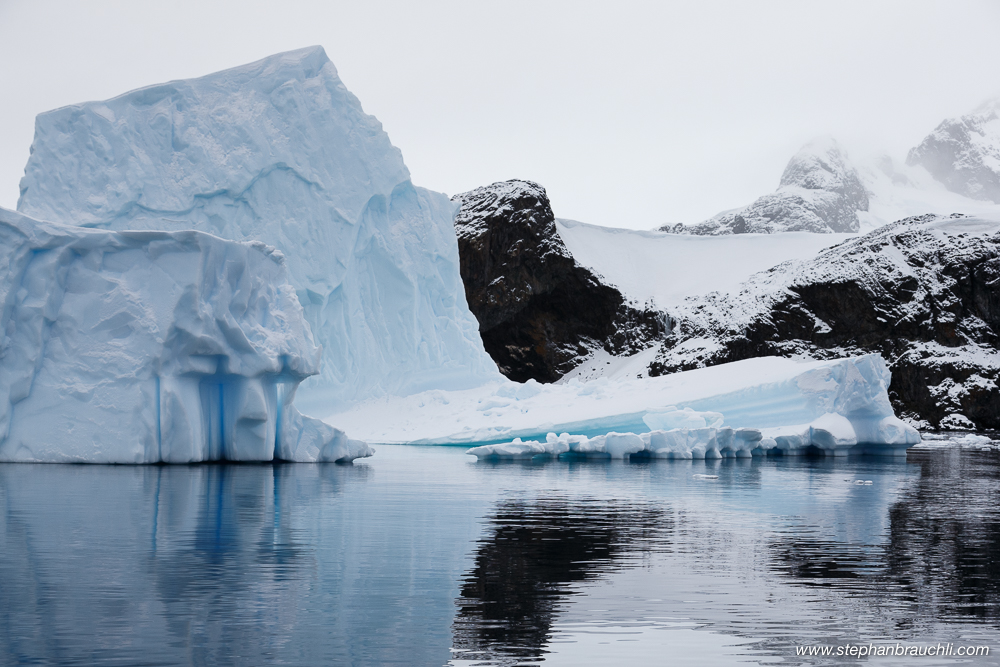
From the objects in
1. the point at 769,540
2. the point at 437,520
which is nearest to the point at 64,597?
the point at 437,520

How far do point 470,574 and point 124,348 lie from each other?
980 centimetres

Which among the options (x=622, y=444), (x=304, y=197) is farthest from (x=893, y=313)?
(x=304, y=197)

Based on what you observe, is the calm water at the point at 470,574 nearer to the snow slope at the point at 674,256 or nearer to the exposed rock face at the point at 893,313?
the exposed rock face at the point at 893,313

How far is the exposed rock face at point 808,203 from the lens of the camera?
99.8 m

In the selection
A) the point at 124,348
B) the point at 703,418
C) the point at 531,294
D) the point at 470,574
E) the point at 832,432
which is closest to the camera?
the point at 470,574

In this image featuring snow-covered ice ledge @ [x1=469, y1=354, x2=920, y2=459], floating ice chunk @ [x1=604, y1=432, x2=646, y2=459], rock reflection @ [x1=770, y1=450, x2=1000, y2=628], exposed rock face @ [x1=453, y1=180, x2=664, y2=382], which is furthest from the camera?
exposed rock face @ [x1=453, y1=180, x2=664, y2=382]

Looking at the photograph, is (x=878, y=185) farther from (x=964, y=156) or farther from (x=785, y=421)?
(x=785, y=421)

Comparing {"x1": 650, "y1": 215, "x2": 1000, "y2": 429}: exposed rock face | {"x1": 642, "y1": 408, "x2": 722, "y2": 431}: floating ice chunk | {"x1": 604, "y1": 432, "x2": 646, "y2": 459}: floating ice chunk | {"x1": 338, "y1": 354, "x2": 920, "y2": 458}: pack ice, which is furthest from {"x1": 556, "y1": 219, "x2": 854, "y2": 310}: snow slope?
{"x1": 604, "y1": 432, "x2": 646, "y2": 459}: floating ice chunk

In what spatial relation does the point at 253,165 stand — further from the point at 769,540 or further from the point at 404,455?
the point at 769,540

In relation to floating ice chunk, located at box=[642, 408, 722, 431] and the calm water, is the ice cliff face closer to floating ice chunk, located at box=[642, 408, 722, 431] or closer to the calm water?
floating ice chunk, located at box=[642, 408, 722, 431]

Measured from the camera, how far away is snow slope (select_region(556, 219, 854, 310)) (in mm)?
58000

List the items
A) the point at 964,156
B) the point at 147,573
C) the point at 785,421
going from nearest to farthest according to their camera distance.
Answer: the point at 147,573 < the point at 785,421 < the point at 964,156

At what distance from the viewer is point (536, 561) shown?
6848mm

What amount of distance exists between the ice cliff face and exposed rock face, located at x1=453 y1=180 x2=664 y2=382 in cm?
2286
